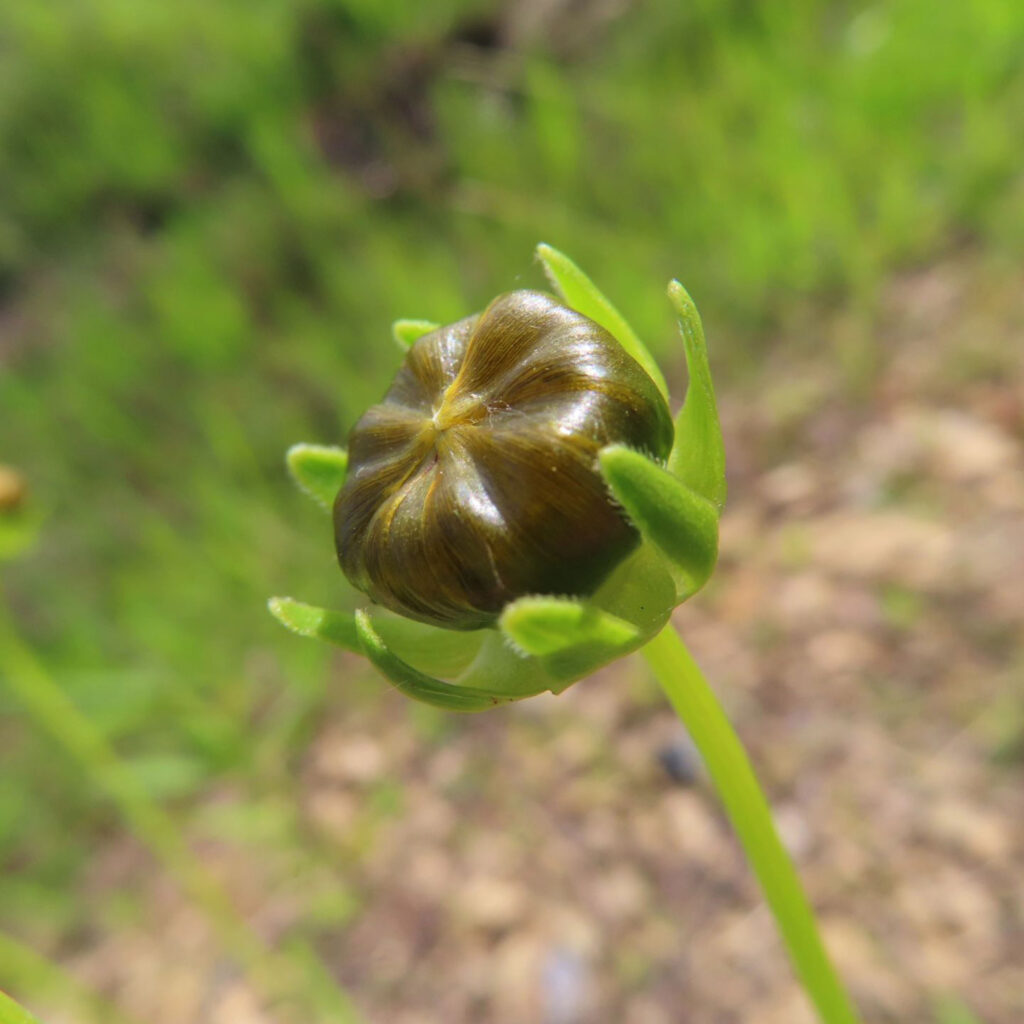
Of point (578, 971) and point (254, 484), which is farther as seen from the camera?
point (254, 484)

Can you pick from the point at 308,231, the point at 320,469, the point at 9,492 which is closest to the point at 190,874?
the point at 9,492

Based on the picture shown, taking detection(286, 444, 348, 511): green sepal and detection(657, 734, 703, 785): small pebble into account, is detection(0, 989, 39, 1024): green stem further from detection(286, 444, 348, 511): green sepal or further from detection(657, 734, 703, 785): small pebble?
detection(657, 734, 703, 785): small pebble

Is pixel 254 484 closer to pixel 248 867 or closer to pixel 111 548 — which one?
pixel 111 548

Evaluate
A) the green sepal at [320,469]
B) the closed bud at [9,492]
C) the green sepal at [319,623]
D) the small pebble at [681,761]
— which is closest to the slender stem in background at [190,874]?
the closed bud at [9,492]

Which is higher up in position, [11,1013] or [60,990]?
→ [11,1013]

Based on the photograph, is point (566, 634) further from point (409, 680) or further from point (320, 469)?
point (320, 469)

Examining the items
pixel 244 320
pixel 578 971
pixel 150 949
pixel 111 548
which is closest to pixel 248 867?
pixel 150 949

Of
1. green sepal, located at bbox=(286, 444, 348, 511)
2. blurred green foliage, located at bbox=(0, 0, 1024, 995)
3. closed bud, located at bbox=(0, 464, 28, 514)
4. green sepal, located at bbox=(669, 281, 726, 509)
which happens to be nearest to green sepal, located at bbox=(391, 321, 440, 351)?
green sepal, located at bbox=(286, 444, 348, 511)

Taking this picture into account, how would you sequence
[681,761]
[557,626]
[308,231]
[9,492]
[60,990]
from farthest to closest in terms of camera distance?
[308,231] < [60,990] < [681,761] < [9,492] < [557,626]
